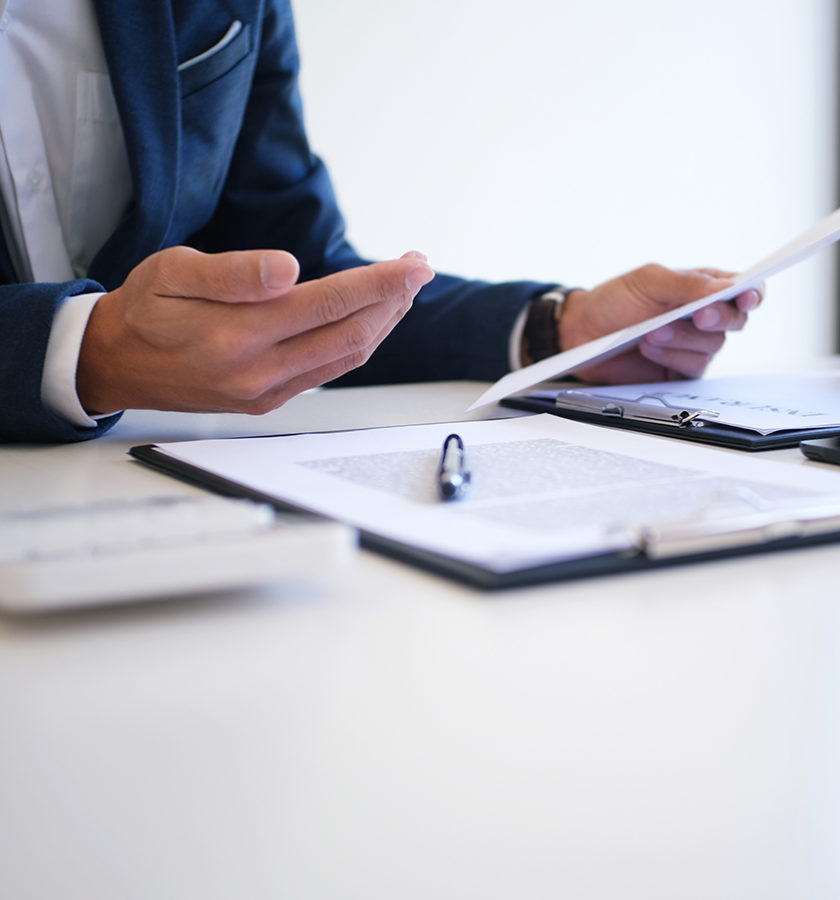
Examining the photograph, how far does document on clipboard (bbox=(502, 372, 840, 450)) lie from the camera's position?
0.58m

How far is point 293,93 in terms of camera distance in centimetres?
112

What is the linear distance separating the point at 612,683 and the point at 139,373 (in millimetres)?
412

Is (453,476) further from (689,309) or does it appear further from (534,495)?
(689,309)

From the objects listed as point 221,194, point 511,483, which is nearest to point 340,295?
point 511,483

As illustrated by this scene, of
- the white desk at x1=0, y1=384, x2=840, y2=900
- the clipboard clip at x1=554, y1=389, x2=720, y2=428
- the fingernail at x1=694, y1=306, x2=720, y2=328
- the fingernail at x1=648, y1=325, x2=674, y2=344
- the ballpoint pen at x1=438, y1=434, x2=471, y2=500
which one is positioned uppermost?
the fingernail at x1=694, y1=306, x2=720, y2=328

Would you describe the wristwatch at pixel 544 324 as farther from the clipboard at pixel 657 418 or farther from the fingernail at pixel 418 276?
the fingernail at pixel 418 276

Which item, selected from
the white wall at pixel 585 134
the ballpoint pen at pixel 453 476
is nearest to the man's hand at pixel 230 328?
the ballpoint pen at pixel 453 476

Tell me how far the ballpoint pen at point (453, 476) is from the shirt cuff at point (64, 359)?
26 centimetres

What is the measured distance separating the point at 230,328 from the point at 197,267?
4cm

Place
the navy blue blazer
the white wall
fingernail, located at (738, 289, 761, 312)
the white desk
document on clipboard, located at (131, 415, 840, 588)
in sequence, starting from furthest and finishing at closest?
1. the white wall
2. fingernail, located at (738, 289, 761, 312)
3. the navy blue blazer
4. document on clipboard, located at (131, 415, 840, 588)
5. the white desk

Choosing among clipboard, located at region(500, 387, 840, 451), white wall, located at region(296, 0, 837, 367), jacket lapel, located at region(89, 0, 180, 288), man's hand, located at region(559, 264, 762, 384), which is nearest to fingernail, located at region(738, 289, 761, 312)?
man's hand, located at region(559, 264, 762, 384)

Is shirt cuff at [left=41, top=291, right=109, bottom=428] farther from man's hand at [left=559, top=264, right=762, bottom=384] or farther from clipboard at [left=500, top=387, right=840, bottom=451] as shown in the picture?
man's hand at [left=559, top=264, right=762, bottom=384]

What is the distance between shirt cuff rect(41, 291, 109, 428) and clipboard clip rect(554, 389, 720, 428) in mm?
335

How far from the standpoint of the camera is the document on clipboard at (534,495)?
1.10 ft
